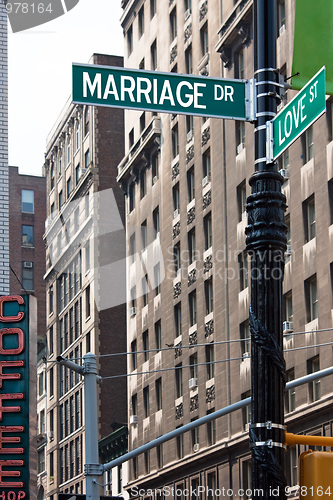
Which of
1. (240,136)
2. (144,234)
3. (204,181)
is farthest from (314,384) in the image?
(144,234)

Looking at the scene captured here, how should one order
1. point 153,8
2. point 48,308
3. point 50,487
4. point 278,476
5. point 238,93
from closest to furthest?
point 278,476 → point 238,93 → point 153,8 → point 50,487 → point 48,308

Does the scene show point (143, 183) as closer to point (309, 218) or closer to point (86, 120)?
point (86, 120)

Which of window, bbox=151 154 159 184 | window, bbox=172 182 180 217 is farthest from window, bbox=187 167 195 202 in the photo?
window, bbox=151 154 159 184

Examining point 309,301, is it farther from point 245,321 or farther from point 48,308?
point 48,308

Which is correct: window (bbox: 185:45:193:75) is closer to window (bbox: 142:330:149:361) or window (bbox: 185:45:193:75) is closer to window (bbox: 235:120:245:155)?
window (bbox: 235:120:245:155)

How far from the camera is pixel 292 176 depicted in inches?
1964

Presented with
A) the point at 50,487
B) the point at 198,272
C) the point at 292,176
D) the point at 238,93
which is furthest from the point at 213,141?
the point at 238,93

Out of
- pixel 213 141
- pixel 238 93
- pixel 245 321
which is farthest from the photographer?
pixel 213 141

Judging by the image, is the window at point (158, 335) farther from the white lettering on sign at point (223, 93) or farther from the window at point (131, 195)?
the white lettering on sign at point (223, 93)

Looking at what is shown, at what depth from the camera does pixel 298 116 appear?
9008 mm

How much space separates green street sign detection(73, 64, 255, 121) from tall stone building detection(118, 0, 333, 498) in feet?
114

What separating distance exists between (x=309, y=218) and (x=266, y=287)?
40.3m

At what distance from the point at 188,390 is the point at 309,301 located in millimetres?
16263

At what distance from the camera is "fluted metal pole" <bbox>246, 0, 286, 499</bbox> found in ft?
27.1
